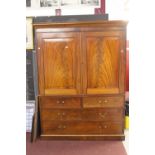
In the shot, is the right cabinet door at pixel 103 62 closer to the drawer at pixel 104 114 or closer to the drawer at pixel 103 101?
the drawer at pixel 103 101

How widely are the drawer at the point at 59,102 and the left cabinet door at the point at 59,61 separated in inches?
3.7

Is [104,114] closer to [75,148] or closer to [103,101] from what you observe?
[103,101]

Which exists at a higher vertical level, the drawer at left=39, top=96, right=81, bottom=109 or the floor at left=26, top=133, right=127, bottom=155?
the drawer at left=39, top=96, right=81, bottom=109

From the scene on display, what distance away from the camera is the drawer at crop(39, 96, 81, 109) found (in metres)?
Result: 2.85

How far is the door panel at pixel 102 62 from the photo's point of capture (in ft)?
8.90

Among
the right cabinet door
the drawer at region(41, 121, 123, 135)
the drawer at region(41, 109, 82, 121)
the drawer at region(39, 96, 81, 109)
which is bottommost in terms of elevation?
the drawer at region(41, 121, 123, 135)

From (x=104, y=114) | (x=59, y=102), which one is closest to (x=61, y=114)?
(x=59, y=102)

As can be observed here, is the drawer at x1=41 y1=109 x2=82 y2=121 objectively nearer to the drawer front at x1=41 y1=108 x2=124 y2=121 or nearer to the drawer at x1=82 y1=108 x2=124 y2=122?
the drawer front at x1=41 y1=108 x2=124 y2=121

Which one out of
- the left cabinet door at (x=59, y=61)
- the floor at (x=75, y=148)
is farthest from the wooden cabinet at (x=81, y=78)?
the floor at (x=75, y=148)

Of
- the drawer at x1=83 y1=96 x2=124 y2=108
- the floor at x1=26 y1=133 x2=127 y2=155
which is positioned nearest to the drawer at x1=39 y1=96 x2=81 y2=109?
the drawer at x1=83 y1=96 x2=124 y2=108

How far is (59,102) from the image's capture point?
2.87 m
